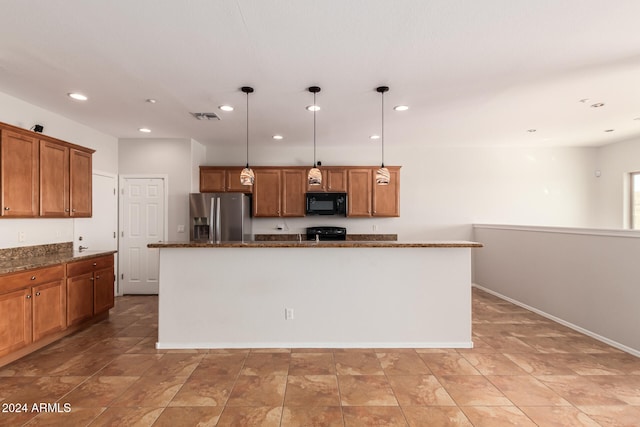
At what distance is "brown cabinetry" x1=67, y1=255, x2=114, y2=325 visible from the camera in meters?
3.58

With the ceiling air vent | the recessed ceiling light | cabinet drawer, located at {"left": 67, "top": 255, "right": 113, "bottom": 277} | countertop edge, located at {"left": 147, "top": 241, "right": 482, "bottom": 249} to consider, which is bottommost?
cabinet drawer, located at {"left": 67, "top": 255, "right": 113, "bottom": 277}

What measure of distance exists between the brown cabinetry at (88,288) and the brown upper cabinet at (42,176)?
2.19 ft

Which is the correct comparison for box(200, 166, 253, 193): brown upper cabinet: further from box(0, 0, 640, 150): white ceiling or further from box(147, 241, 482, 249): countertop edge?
box(147, 241, 482, 249): countertop edge

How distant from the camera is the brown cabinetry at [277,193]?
227 inches

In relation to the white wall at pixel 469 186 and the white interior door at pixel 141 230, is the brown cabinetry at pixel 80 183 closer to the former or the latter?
the white interior door at pixel 141 230

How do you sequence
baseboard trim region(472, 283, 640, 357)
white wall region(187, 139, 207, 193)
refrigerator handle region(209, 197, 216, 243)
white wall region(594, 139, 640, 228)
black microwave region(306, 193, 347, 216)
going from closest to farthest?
baseboard trim region(472, 283, 640, 357) → refrigerator handle region(209, 197, 216, 243) → white wall region(187, 139, 207, 193) → white wall region(594, 139, 640, 228) → black microwave region(306, 193, 347, 216)

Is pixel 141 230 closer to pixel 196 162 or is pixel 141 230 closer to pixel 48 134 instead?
Result: pixel 196 162

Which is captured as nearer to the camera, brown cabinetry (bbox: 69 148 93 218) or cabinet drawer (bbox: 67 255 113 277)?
cabinet drawer (bbox: 67 255 113 277)

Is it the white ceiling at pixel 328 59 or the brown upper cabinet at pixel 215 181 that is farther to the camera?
the brown upper cabinet at pixel 215 181

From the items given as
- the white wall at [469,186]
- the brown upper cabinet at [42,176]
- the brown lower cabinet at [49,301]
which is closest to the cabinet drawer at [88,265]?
the brown lower cabinet at [49,301]

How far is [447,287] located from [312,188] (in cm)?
307

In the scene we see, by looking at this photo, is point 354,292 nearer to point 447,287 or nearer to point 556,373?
point 447,287

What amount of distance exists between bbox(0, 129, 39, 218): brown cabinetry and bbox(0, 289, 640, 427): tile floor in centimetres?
148

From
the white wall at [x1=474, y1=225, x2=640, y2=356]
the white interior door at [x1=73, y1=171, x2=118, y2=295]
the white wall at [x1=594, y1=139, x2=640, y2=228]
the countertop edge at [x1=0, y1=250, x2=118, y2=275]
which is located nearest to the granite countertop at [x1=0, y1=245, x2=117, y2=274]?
the countertop edge at [x1=0, y1=250, x2=118, y2=275]
